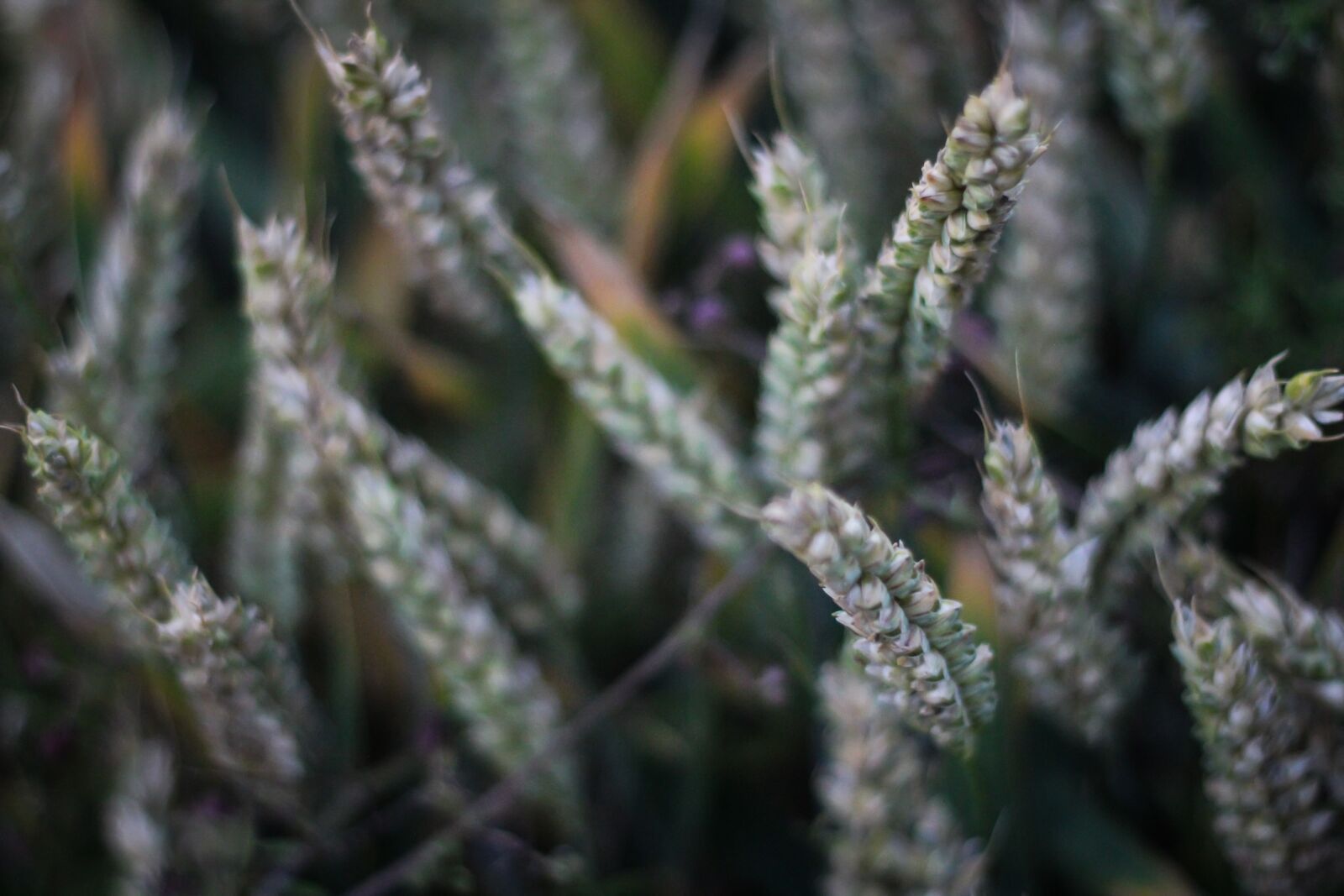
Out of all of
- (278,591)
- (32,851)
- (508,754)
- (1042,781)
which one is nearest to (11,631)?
(32,851)

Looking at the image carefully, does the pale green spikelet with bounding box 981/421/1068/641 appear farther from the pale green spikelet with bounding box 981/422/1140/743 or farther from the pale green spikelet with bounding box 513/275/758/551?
the pale green spikelet with bounding box 513/275/758/551

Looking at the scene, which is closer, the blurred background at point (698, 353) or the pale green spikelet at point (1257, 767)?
the pale green spikelet at point (1257, 767)

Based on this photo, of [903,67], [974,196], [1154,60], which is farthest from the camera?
[903,67]

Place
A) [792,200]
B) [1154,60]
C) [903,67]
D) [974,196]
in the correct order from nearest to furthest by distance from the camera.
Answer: [974,196] < [792,200] < [1154,60] < [903,67]

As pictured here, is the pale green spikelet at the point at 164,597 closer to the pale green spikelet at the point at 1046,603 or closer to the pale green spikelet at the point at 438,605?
the pale green spikelet at the point at 438,605

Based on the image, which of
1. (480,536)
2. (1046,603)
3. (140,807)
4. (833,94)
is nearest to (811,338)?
(1046,603)

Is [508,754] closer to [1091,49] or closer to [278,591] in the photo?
[278,591]

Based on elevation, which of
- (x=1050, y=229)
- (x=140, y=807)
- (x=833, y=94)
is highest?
(x=833, y=94)

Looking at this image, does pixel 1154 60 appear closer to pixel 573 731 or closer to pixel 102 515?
pixel 573 731

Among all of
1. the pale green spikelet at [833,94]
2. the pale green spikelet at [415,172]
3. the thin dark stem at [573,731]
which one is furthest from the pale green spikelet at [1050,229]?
the pale green spikelet at [415,172]
